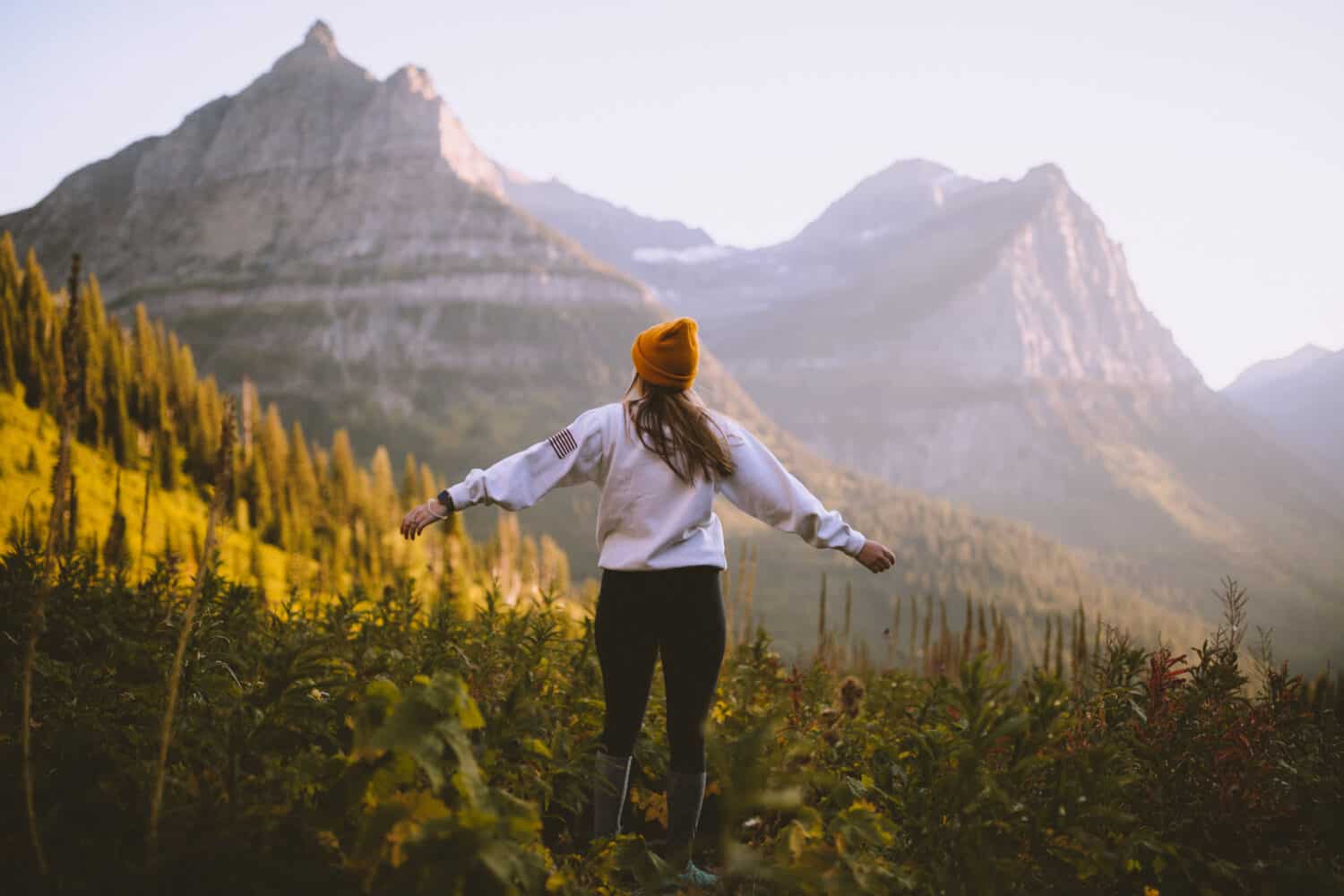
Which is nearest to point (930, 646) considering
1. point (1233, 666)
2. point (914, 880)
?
point (1233, 666)

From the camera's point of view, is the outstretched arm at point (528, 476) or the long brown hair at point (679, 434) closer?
the outstretched arm at point (528, 476)

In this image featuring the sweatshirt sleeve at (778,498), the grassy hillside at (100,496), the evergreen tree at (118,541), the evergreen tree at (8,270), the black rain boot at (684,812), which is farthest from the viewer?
the evergreen tree at (8,270)

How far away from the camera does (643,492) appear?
162 inches

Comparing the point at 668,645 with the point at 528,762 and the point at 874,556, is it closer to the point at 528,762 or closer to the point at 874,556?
the point at 528,762

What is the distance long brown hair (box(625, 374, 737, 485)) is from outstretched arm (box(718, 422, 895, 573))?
104mm

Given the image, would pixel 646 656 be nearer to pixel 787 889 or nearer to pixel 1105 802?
pixel 787 889

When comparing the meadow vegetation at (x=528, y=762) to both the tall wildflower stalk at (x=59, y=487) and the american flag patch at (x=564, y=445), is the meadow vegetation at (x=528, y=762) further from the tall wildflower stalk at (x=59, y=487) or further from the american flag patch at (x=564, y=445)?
the american flag patch at (x=564, y=445)

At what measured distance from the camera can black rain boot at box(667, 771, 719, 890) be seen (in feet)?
13.0

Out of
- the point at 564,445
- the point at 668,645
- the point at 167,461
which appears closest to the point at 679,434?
the point at 564,445

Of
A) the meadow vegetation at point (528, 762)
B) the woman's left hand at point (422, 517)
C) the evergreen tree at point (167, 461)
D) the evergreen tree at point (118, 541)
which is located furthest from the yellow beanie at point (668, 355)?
the evergreen tree at point (167, 461)

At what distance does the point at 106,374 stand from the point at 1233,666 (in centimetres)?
4078

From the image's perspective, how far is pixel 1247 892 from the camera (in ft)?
11.0

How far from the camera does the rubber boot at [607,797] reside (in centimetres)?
403

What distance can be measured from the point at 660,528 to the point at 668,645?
578 millimetres
